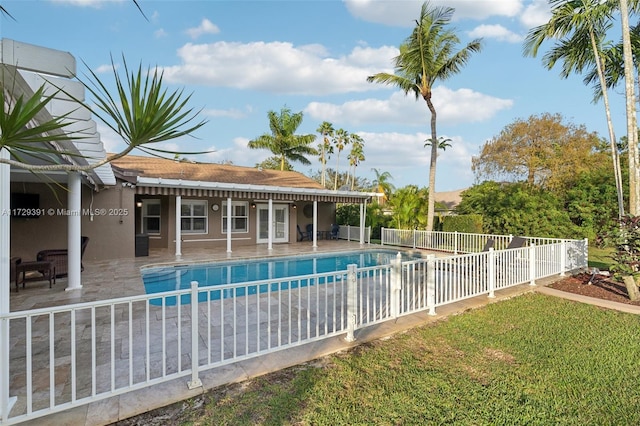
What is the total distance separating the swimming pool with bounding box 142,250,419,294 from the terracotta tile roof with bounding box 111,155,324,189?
6224 mm

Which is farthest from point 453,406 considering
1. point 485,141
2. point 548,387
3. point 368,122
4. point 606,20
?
point 485,141

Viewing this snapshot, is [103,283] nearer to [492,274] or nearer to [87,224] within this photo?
[87,224]

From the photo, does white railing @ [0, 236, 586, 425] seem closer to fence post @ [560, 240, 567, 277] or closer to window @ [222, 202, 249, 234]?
fence post @ [560, 240, 567, 277]

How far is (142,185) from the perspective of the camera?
509 inches

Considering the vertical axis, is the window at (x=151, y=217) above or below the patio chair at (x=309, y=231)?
above

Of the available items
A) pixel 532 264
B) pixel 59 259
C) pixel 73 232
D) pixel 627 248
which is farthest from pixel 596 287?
pixel 59 259

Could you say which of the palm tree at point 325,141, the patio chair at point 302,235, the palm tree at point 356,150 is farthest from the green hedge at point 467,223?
the palm tree at point 356,150

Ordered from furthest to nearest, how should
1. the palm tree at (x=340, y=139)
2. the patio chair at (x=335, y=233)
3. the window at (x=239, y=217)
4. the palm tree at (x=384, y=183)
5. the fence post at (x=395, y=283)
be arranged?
the palm tree at (x=340, y=139)
the palm tree at (x=384, y=183)
the patio chair at (x=335, y=233)
the window at (x=239, y=217)
the fence post at (x=395, y=283)

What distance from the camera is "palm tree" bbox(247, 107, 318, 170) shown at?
29109 millimetres

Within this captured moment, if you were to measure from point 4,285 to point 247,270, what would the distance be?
8.94 metres

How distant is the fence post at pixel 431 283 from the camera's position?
228 inches

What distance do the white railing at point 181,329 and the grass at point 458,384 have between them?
0.54m

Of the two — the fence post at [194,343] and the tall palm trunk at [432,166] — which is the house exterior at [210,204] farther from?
the fence post at [194,343]

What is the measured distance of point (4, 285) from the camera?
3166mm
